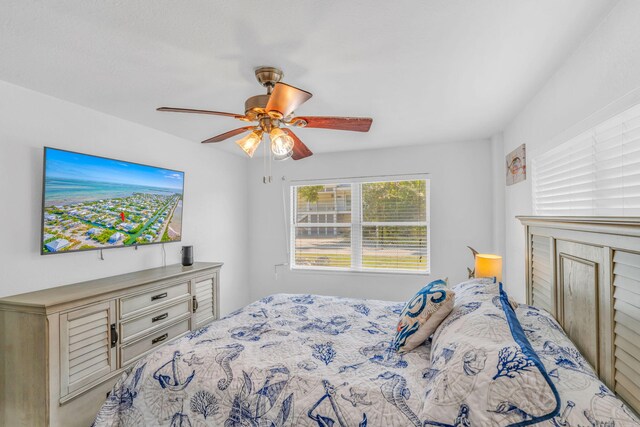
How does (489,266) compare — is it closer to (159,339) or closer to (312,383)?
(312,383)

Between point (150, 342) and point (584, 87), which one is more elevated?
point (584, 87)

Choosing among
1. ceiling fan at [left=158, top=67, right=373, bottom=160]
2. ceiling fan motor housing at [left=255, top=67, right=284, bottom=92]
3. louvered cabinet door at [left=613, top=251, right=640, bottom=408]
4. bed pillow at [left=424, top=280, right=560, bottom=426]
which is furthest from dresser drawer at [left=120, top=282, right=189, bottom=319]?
louvered cabinet door at [left=613, top=251, right=640, bottom=408]

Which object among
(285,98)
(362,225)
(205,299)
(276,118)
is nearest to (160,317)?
(205,299)

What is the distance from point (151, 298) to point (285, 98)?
6.66 feet

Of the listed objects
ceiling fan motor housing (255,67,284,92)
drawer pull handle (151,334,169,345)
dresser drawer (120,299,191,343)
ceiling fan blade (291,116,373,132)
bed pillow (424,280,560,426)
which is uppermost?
ceiling fan motor housing (255,67,284,92)

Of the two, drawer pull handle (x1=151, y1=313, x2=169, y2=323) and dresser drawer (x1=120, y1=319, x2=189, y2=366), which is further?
drawer pull handle (x1=151, y1=313, x2=169, y2=323)

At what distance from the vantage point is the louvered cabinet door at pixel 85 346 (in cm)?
199

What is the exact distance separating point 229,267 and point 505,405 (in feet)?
12.5

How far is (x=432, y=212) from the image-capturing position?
4.03m

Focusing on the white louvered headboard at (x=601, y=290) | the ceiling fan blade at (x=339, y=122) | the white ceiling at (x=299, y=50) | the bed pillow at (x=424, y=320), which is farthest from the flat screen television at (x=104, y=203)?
Result: the white louvered headboard at (x=601, y=290)

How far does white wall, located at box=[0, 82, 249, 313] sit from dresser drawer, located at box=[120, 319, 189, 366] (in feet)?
2.20

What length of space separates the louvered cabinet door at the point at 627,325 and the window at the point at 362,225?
289cm

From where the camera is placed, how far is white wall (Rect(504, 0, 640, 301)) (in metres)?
1.37

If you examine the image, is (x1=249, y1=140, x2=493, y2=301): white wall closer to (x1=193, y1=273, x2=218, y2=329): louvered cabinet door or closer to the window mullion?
A: the window mullion
